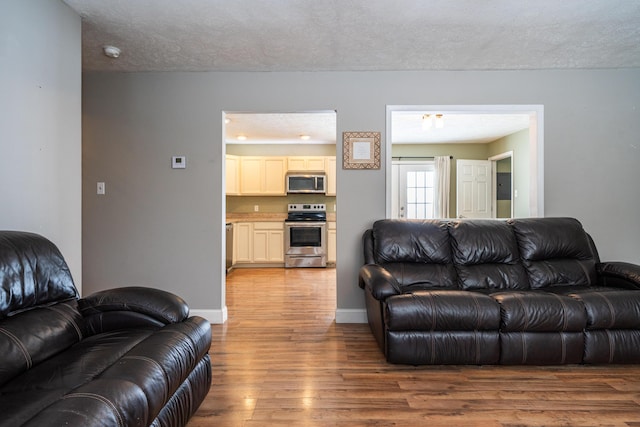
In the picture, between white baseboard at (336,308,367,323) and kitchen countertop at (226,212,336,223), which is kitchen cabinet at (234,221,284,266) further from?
white baseboard at (336,308,367,323)

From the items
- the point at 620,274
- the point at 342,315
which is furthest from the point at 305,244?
the point at 620,274

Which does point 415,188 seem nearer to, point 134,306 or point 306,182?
point 306,182

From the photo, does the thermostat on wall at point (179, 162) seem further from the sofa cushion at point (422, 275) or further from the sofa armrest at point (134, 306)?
the sofa cushion at point (422, 275)

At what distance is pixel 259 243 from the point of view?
6.70 metres

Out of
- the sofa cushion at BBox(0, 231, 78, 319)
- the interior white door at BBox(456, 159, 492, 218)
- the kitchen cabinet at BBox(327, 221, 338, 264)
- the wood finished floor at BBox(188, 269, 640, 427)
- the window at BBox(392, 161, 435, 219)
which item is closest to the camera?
the sofa cushion at BBox(0, 231, 78, 319)

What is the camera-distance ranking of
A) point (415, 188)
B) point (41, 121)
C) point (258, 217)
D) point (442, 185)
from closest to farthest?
point (41, 121), point (258, 217), point (442, 185), point (415, 188)

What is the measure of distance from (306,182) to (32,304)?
5.36m

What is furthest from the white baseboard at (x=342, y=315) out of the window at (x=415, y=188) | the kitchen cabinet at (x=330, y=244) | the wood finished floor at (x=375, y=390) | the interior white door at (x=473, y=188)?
the interior white door at (x=473, y=188)

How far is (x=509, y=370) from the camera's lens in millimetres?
2383

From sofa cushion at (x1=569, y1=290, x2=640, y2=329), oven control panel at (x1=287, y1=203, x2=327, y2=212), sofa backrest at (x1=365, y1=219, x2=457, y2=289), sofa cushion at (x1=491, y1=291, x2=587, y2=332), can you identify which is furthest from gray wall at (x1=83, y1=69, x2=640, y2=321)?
oven control panel at (x1=287, y1=203, x2=327, y2=212)

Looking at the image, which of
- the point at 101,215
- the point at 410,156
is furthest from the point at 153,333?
the point at 410,156

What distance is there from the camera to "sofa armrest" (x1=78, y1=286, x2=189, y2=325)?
1846mm

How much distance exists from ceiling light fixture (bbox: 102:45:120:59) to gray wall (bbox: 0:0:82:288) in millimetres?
458

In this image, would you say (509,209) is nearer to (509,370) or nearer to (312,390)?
(509,370)
